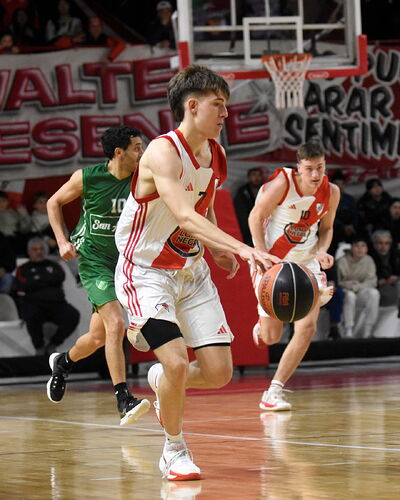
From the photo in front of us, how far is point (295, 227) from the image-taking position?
8953 millimetres

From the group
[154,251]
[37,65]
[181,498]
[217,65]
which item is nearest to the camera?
[181,498]

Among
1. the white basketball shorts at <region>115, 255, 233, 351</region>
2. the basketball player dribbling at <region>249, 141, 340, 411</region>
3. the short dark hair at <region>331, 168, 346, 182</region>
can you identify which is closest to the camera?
the white basketball shorts at <region>115, 255, 233, 351</region>

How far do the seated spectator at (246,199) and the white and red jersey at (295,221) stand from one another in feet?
15.9

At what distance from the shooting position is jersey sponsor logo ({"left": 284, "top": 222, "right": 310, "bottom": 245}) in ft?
29.4

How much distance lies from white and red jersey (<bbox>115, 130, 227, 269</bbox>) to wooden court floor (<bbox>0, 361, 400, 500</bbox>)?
3.46 feet

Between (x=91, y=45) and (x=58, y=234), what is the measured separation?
7.37 metres

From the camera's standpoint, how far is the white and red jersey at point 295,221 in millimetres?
8828

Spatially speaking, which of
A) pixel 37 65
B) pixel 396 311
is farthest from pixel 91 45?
pixel 396 311

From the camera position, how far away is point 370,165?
15930 millimetres

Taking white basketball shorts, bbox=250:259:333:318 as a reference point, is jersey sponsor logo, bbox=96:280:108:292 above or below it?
above

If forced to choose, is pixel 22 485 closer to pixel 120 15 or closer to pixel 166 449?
pixel 166 449

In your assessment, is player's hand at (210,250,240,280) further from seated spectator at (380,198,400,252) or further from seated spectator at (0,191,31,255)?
seated spectator at (380,198,400,252)

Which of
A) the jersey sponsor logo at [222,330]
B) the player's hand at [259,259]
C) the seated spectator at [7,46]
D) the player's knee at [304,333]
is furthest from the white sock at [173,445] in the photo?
the seated spectator at [7,46]

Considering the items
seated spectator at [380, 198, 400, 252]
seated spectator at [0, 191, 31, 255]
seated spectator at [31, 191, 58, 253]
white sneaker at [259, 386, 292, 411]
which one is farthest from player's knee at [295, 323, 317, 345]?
seated spectator at [380, 198, 400, 252]
